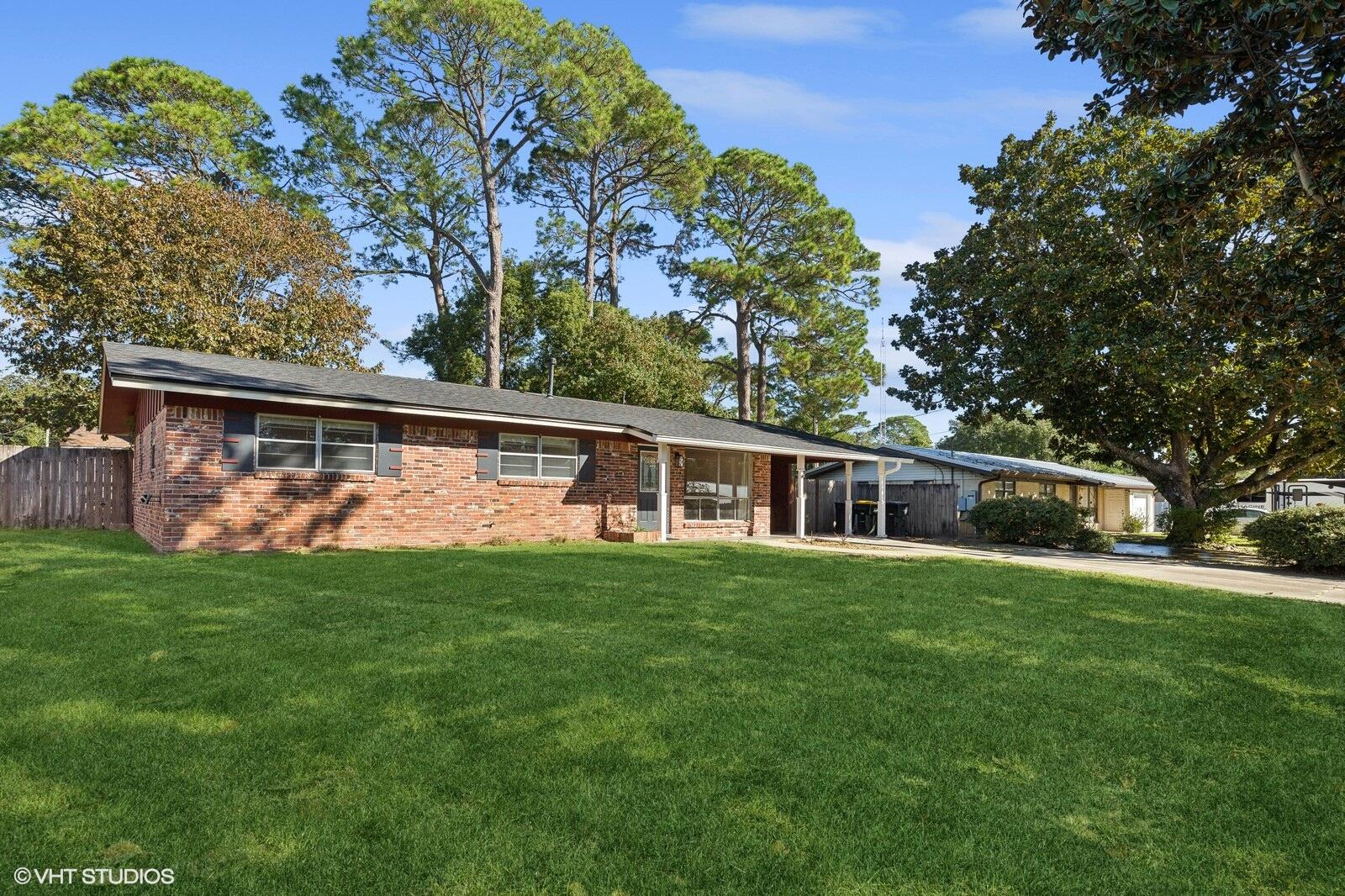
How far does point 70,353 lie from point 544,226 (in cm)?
1823

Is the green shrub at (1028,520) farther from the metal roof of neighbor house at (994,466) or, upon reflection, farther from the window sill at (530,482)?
the window sill at (530,482)

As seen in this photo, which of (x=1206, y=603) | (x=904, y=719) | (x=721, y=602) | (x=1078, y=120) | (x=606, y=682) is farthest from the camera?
(x=1078, y=120)

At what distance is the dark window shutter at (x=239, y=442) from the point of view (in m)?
12.9

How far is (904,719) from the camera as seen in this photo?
434cm

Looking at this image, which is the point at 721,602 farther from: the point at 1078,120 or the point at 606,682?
the point at 1078,120

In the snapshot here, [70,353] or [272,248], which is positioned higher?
[272,248]

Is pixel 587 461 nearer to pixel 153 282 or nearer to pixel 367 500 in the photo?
pixel 367 500

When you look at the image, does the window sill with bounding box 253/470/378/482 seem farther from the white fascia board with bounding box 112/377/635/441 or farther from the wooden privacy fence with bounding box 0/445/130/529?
the wooden privacy fence with bounding box 0/445/130/529

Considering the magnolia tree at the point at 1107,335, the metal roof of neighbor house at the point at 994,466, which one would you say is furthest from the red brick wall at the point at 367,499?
the magnolia tree at the point at 1107,335

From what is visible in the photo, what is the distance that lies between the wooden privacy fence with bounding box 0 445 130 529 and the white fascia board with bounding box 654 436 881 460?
12977mm

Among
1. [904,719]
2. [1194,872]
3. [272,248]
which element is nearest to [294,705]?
[904,719]

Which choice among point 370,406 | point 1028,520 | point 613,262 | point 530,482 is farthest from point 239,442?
point 613,262

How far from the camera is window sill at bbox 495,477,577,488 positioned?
16.2 metres

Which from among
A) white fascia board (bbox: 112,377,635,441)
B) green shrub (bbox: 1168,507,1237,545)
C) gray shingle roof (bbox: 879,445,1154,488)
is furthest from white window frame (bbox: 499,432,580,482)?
green shrub (bbox: 1168,507,1237,545)
